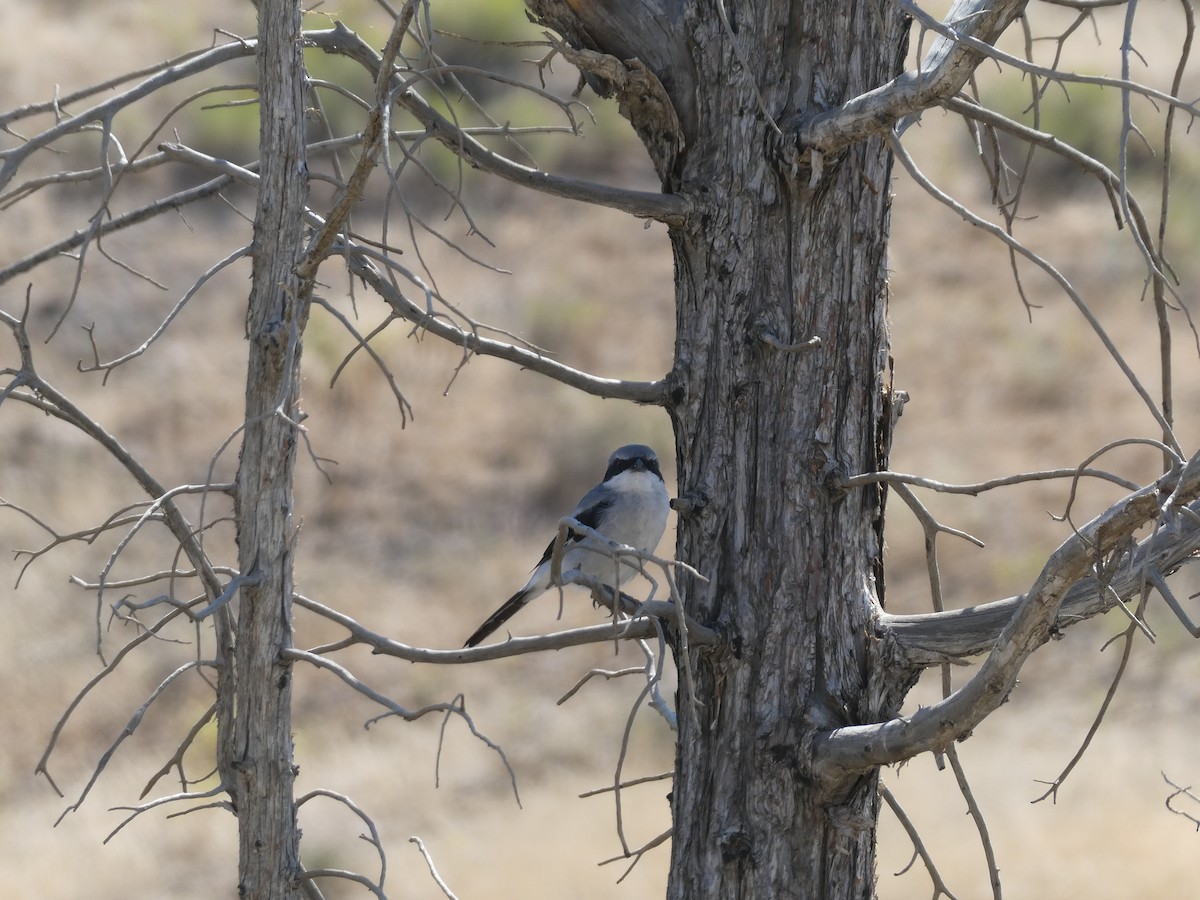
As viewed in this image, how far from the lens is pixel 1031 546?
46.3ft

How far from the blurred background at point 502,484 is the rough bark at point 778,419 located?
5.40 metres

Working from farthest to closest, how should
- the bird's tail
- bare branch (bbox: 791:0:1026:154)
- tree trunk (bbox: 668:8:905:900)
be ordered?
the bird's tail
tree trunk (bbox: 668:8:905:900)
bare branch (bbox: 791:0:1026:154)

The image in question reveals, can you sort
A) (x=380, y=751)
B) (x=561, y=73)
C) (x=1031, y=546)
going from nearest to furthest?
(x=380, y=751), (x=1031, y=546), (x=561, y=73)

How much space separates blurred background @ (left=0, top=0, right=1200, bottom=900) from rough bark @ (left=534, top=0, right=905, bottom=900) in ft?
17.7

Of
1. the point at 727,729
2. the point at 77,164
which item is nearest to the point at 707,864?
the point at 727,729

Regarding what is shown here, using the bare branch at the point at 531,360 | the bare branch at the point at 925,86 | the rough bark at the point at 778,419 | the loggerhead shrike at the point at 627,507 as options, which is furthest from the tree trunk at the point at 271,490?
the loggerhead shrike at the point at 627,507

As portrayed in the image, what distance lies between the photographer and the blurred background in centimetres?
1104

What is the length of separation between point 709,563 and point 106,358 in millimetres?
15537

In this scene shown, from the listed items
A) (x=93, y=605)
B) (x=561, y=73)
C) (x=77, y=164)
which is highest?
(x=561, y=73)

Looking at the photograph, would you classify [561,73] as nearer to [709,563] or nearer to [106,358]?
[106,358]

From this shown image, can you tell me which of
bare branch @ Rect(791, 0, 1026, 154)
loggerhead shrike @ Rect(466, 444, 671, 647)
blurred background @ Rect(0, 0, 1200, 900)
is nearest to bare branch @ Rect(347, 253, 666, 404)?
bare branch @ Rect(791, 0, 1026, 154)

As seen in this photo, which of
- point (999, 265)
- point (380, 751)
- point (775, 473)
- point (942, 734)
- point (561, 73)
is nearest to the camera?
point (942, 734)

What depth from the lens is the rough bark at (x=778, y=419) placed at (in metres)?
3.22

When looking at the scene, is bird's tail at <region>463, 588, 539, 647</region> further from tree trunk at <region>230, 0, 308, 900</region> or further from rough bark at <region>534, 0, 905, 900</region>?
rough bark at <region>534, 0, 905, 900</region>
